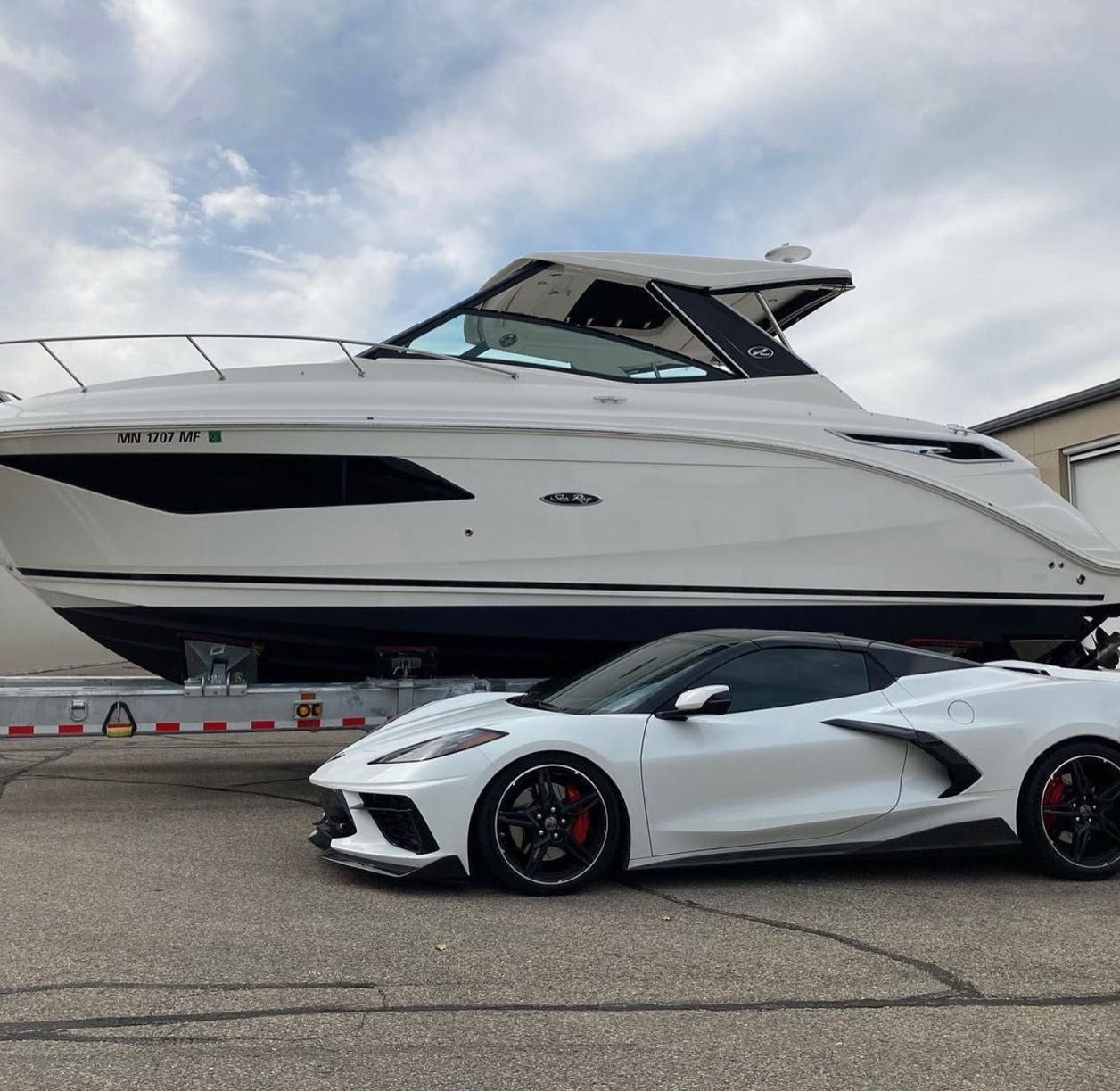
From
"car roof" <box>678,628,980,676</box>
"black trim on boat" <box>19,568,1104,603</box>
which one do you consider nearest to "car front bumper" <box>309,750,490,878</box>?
"car roof" <box>678,628,980,676</box>

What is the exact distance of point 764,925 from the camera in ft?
14.9

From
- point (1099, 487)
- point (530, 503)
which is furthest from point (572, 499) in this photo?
point (1099, 487)

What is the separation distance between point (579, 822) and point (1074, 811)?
7.70ft

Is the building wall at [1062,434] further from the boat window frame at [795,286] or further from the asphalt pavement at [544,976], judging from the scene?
the asphalt pavement at [544,976]

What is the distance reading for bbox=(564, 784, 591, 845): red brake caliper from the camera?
5086 millimetres

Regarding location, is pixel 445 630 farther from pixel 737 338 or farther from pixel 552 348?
pixel 737 338

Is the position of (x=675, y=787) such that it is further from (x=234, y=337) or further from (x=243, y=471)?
(x=234, y=337)

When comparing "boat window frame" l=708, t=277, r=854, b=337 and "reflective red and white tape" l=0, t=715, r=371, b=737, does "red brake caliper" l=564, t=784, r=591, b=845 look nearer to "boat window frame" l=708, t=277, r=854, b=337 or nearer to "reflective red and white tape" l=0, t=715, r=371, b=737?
"reflective red and white tape" l=0, t=715, r=371, b=737

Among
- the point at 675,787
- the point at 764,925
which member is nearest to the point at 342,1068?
the point at 764,925

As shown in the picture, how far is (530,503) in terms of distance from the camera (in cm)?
798

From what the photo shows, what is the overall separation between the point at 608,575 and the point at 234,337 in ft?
10.3

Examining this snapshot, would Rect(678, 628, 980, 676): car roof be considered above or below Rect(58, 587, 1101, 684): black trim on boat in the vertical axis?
below

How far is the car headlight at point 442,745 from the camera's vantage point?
5.11 m

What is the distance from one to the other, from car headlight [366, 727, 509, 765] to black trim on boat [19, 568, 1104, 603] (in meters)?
2.66
